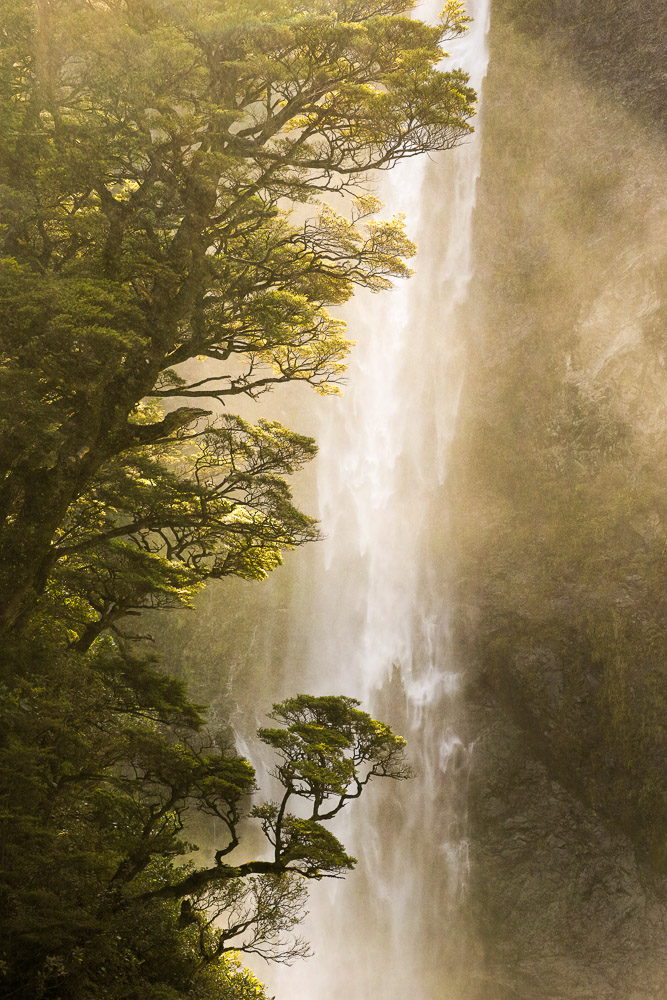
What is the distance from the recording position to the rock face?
18219mm

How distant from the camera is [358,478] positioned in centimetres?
2455

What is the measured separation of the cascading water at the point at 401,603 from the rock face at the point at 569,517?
80 cm

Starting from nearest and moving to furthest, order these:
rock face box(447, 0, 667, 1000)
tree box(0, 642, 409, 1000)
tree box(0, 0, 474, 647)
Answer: tree box(0, 642, 409, 1000) < tree box(0, 0, 474, 647) < rock face box(447, 0, 667, 1000)

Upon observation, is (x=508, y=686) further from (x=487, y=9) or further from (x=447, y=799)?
(x=487, y=9)

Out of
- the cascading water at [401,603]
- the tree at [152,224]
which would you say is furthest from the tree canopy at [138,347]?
the cascading water at [401,603]

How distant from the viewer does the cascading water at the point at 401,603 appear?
1959cm

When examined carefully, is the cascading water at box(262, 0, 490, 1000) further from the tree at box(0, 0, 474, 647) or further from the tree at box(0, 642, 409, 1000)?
the tree at box(0, 0, 474, 647)

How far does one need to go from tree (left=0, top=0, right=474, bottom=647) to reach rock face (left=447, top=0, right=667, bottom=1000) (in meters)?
12.3

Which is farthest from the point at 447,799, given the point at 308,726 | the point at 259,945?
the point at 308,726

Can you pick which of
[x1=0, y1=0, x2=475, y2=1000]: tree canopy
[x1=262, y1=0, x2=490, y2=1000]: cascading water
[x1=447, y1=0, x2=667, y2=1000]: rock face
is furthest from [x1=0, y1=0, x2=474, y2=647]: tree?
[x1=262, y1=0, x2=490, y2=1000]: cascading water

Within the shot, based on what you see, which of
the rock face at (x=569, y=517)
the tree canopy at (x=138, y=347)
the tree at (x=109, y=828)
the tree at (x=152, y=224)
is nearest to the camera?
the tree at (x=109, y=828)

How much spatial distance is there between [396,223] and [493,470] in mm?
13684

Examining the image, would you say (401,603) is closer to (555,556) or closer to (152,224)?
(555,556)

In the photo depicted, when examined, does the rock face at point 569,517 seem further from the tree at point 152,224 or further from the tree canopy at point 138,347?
the tree at point 152,224
